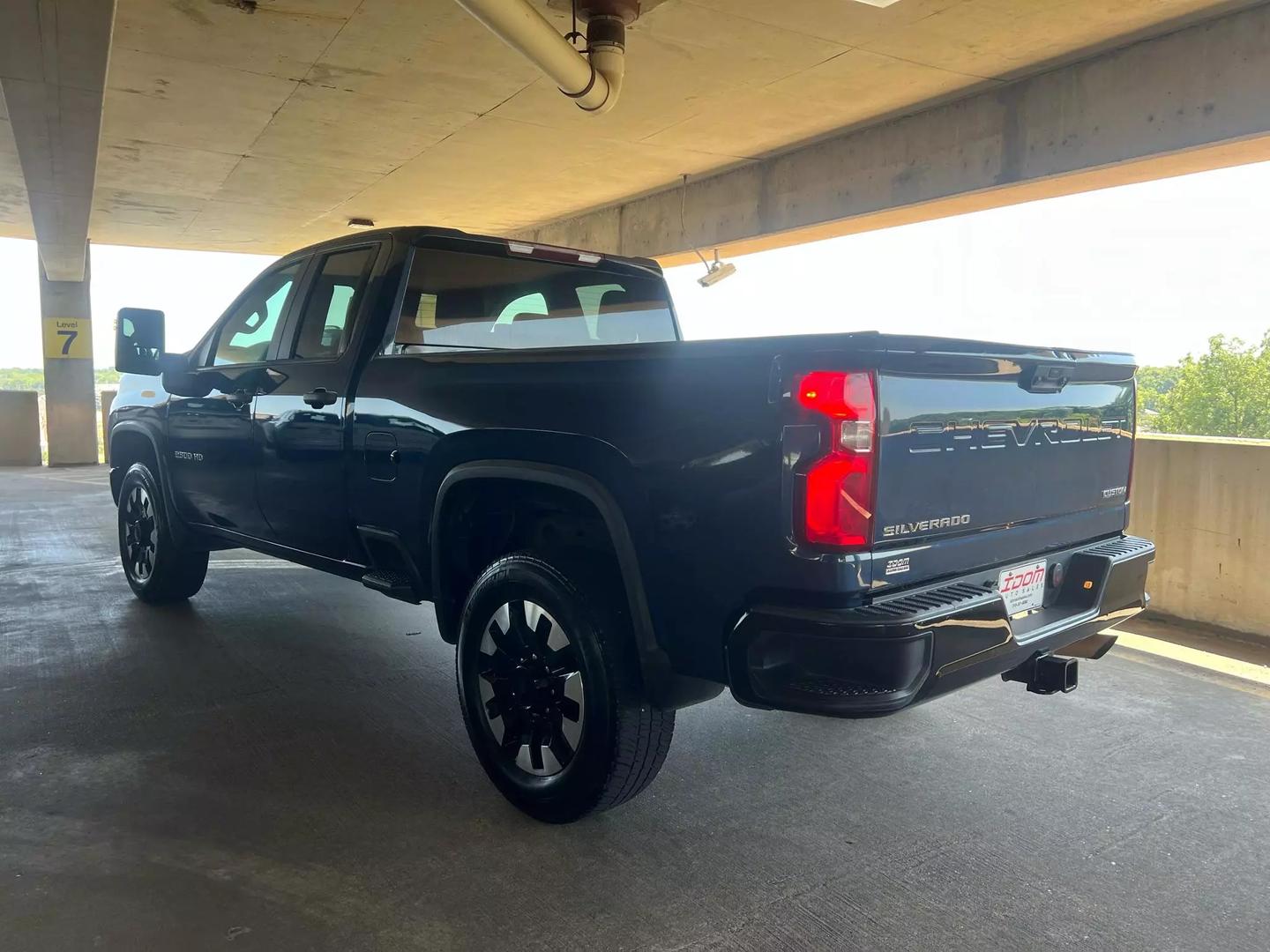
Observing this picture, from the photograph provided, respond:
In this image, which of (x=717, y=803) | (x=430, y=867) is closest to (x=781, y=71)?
(x=717, y=803)

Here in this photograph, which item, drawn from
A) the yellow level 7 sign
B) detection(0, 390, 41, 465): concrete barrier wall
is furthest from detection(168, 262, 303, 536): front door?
the yellow level 7 sign

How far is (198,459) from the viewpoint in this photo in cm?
503

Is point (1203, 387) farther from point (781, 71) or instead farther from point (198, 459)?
point (198, 459)

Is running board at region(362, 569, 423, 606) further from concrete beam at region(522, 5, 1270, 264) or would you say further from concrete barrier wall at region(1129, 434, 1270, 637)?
concrete beam at region(522, 5, 1270, 264)

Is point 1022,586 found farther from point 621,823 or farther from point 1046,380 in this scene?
point 621,823

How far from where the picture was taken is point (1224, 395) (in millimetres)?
8672

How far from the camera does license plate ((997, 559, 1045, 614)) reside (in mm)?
2824

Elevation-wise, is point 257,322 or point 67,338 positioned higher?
point 67,338

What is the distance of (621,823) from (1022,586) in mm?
1558

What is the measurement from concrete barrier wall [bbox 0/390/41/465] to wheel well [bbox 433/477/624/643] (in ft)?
55.3

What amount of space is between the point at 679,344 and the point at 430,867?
1.78 meters

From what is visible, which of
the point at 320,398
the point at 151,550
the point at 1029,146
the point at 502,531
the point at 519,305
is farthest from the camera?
the point at 1029,146

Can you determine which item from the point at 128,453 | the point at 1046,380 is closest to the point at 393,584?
the point at 1046,380

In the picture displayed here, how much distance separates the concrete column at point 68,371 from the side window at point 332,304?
622 inches
